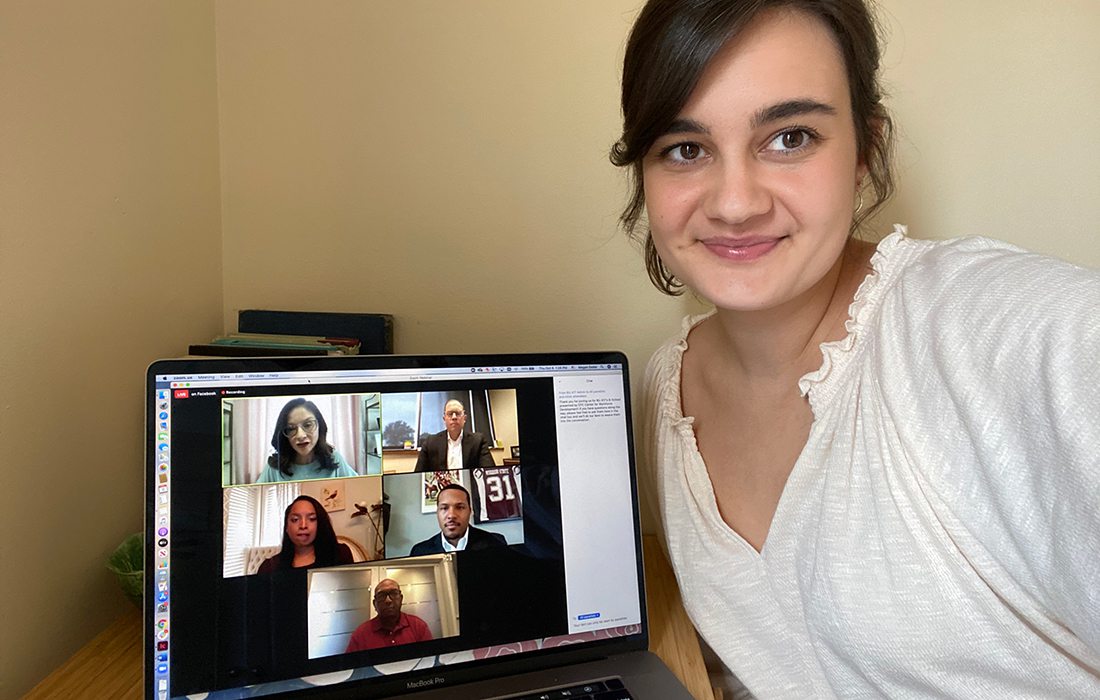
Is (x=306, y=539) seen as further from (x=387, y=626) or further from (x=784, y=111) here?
(x=784, y=111)

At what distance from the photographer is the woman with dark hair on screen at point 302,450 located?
2.24 feet

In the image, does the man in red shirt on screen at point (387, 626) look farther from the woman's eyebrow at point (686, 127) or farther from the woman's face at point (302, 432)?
the woman's eyebrow at point (686, 127)

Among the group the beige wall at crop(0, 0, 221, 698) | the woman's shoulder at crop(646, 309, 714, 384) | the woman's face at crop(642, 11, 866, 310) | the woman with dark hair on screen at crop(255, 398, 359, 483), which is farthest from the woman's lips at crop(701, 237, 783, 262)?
the beige wall at crop(0, 0, 221, 698)

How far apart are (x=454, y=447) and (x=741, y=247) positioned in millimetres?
343

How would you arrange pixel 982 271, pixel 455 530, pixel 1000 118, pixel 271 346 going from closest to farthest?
pixel 982 271 → pixel 455 530 → pixel 271 346 → pixel 1000 118

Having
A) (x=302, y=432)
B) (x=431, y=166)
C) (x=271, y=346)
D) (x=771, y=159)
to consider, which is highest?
(x=431, y=166)

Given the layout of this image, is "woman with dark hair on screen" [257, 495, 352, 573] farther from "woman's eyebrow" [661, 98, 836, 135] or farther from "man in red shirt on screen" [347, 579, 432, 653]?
"woman's eyebrow" [661, 98, 836, 135]

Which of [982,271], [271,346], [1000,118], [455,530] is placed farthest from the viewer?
[1000,118]

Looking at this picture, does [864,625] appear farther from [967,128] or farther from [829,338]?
[967,128]

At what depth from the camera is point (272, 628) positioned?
0.67 m

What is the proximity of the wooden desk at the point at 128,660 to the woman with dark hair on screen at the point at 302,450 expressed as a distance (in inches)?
9.8

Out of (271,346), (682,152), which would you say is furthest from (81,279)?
(682,152)

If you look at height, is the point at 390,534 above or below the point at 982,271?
below

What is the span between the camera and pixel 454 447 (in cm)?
74
